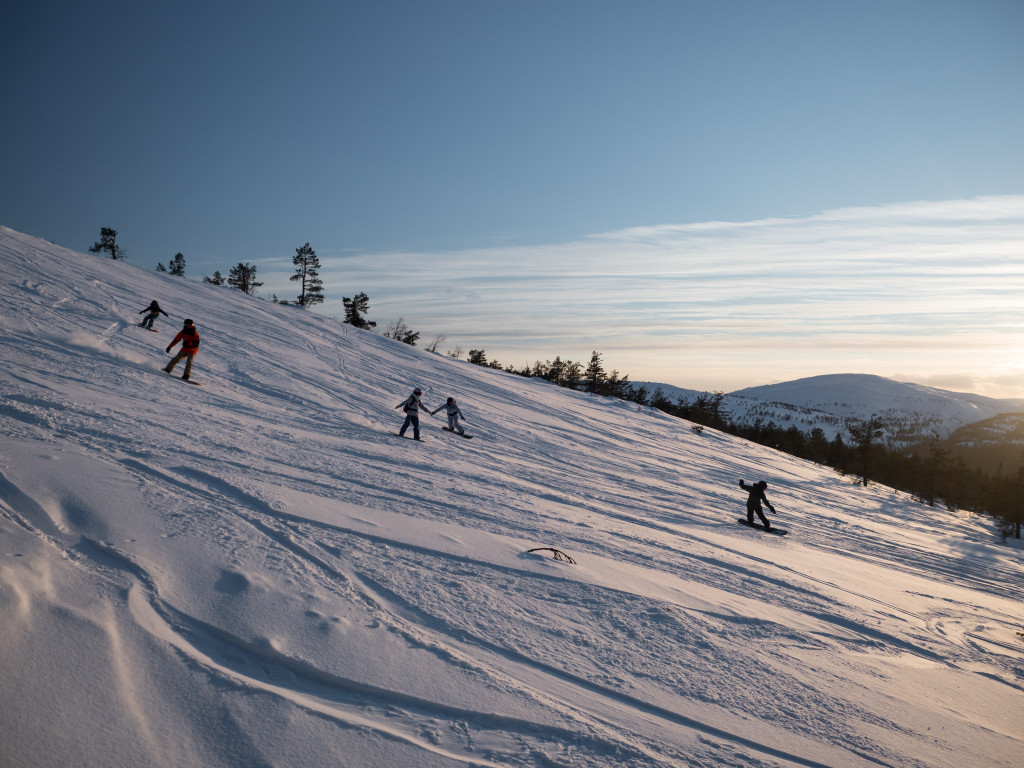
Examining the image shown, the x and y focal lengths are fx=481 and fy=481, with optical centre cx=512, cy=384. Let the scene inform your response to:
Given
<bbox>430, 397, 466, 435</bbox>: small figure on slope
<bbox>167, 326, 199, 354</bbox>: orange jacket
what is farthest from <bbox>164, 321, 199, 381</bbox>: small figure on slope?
<bbox>430, 397, 466, 435</bbox>: small figure on slope

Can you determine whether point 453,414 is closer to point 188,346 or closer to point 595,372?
point 188,346

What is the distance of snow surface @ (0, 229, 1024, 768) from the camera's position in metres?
3.56

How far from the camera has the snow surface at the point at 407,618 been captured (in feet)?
11.7

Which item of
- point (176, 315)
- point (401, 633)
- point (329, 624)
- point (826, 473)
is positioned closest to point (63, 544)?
point (329, 624)

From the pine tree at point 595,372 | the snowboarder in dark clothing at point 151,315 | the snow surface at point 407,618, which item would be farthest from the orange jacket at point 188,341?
the pine tree at point 595,372

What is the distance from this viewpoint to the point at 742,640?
19.2 ft

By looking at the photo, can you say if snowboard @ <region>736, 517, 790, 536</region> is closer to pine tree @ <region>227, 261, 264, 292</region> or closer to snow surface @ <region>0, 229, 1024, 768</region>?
snow surface @ <region>0, 229, 1024, 768</region>

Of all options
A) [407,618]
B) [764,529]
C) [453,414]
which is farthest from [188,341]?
[764,529]

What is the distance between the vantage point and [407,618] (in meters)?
4.98

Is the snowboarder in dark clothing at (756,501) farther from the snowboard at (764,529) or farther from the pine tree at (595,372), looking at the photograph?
the pine tree at (595,372)

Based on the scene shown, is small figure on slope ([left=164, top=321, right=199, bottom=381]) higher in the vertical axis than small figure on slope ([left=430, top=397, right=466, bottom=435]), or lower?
higher

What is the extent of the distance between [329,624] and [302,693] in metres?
0.84

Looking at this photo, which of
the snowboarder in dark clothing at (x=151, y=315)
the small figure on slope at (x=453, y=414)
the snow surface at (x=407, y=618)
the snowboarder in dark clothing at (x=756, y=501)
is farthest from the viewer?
the snowboarder in dark clothing at (x=151, y=315)

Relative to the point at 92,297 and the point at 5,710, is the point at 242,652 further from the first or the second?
the point at 92,297
